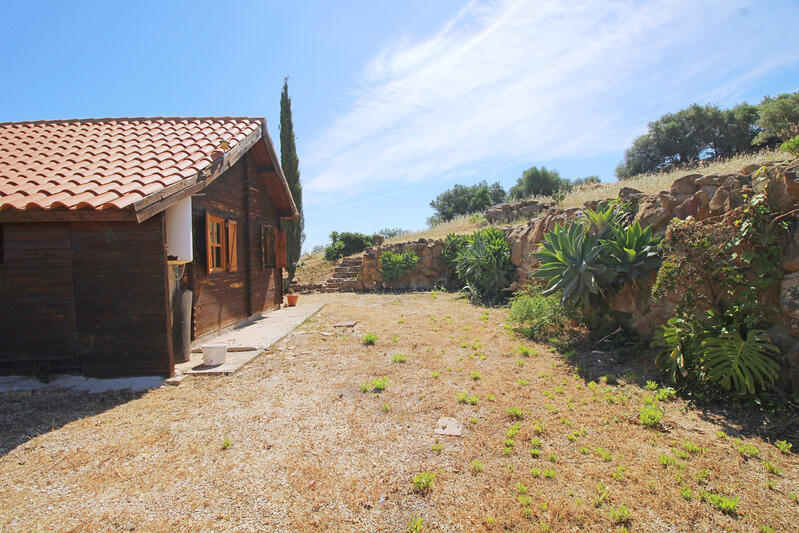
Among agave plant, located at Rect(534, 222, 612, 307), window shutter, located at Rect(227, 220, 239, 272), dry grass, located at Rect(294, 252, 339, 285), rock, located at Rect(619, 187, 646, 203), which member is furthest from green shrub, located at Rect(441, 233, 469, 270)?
window shutter, located at Rect(227, 220, 239, 272)

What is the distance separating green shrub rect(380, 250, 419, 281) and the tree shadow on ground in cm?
952

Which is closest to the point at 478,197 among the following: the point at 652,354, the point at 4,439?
the point at 652,354

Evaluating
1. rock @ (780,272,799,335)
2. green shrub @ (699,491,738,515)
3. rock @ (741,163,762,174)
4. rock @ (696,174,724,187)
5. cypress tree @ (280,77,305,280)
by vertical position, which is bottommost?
green shrub @ (699,491,738,515)

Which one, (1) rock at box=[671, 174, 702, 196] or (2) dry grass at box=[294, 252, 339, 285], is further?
(2) dry grass at box=[294, 252, 339, 285]

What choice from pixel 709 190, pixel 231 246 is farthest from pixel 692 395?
pixel 231 246

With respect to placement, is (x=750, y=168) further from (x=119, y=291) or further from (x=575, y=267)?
(x=119, y=291)

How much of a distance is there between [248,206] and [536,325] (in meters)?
6.45

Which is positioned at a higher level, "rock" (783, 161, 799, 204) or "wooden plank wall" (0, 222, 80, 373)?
"rock" (783, 161, 799, 204)

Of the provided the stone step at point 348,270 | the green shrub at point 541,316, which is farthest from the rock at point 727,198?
the stone step at point 348,270

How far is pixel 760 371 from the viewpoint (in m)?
3.40

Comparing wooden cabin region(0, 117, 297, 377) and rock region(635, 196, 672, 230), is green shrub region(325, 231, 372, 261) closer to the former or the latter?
→ wooden cabin region(0, 117, 297, 377)

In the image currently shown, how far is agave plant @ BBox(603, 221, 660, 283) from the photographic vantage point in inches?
193

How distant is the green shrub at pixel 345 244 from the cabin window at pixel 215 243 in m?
11.4

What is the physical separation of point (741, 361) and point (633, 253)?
180 cm
